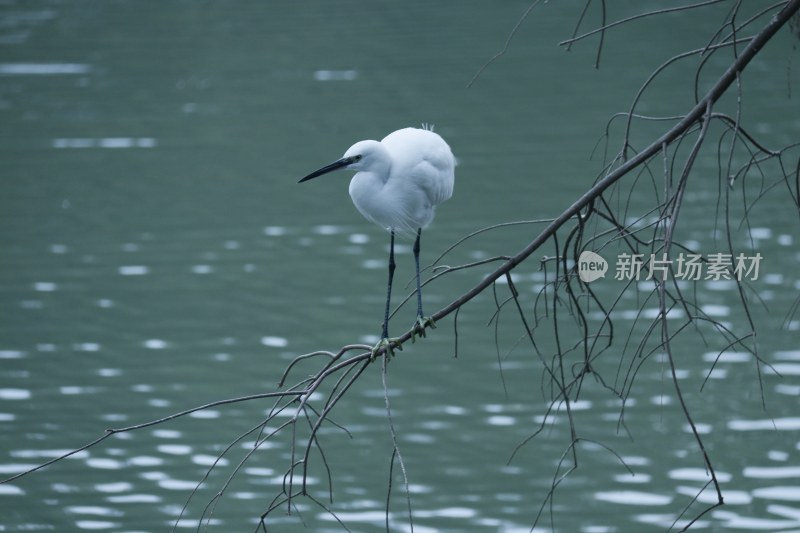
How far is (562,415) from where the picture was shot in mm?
7320

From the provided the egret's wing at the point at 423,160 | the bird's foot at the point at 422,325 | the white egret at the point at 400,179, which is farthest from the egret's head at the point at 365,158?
the bird's foot at the point at 422,325

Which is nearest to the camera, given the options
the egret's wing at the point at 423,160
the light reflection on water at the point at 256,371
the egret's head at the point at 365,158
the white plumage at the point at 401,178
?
the egret's head at the point at 365,158

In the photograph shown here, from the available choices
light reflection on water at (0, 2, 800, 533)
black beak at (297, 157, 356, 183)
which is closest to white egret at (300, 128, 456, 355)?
black beak at (297, 157, 356, 183)

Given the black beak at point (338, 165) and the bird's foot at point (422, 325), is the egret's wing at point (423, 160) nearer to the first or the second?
the black beak at point (338, 165)

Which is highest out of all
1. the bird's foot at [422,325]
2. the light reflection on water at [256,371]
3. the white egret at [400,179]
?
the white egret at [400,179]

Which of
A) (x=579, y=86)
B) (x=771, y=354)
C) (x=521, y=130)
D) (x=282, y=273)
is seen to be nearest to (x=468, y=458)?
(x=771, y=354)

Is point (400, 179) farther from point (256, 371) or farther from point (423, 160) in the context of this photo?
point (256, 371)

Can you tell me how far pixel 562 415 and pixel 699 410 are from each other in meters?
0.90

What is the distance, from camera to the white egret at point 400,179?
3.39m

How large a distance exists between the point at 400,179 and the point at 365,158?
191mm

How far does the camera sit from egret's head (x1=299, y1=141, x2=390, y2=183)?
3.32 m

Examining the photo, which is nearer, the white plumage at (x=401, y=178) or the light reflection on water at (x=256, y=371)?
the white plumage at (x=401, y=178)

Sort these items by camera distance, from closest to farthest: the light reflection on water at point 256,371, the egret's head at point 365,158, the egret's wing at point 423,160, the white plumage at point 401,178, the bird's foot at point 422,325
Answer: the bird's foot at point 422,325, the egret's head at point 365,158, the white plumage at point 401,178, the egret's wing at point 423,160, the light reflection on water at point 256,371

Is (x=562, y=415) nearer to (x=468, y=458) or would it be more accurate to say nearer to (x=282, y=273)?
(x=468, y=458)
